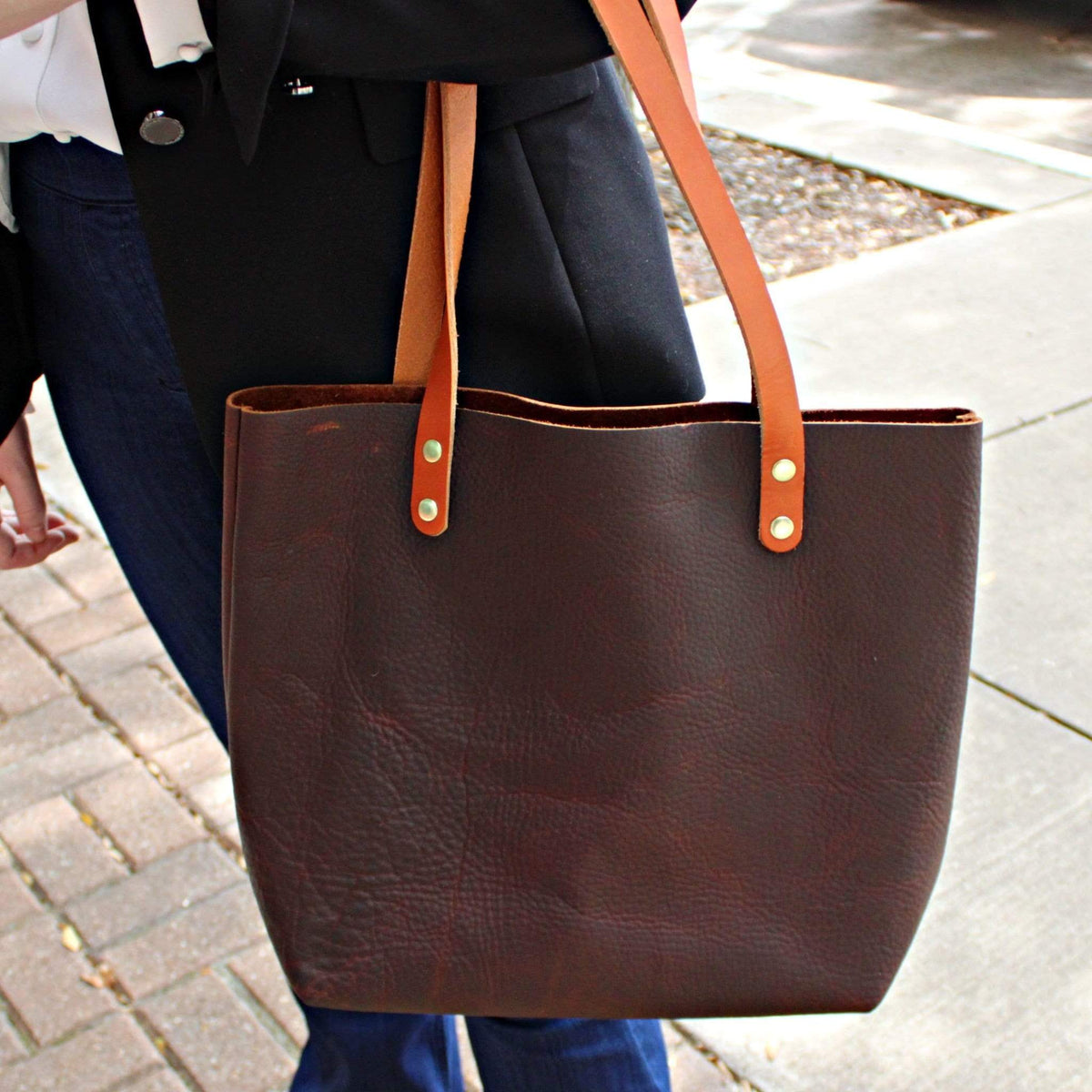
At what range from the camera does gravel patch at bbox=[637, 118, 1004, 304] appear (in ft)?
17.4

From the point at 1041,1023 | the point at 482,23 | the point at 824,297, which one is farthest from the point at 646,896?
the point at 824,297

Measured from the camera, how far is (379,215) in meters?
1.18

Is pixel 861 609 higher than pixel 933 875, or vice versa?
pixel 861 609

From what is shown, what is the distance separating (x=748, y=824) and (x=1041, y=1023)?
47.6 inches

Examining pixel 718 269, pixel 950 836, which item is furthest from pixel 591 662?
pixel 950 836

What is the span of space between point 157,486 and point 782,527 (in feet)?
2.23

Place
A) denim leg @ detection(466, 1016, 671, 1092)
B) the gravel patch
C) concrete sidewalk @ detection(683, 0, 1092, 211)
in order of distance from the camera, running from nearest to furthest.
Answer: denim leg @ detection(466, 1016, 671, 1092)
the gravel patch
concrete sidewalk @ detection(683, 0, 1092, 211)

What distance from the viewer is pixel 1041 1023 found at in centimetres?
213

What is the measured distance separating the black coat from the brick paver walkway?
1.26 meters

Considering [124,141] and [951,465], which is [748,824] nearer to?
[951,465]

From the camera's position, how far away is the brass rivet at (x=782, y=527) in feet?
3.73

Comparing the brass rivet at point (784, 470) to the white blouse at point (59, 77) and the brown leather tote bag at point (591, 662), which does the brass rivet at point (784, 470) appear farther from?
the white blouse at point (59, 77)

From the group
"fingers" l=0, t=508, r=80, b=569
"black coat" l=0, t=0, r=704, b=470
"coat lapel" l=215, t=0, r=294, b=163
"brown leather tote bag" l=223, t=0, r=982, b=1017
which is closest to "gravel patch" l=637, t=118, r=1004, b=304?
"fingers" l=0, t=508, r=80, b=569

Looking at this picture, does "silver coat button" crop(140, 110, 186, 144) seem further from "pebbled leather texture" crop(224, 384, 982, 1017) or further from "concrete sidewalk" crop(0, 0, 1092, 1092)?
"concrete sidewalk" crop(0, 0, 1092, 1092)
